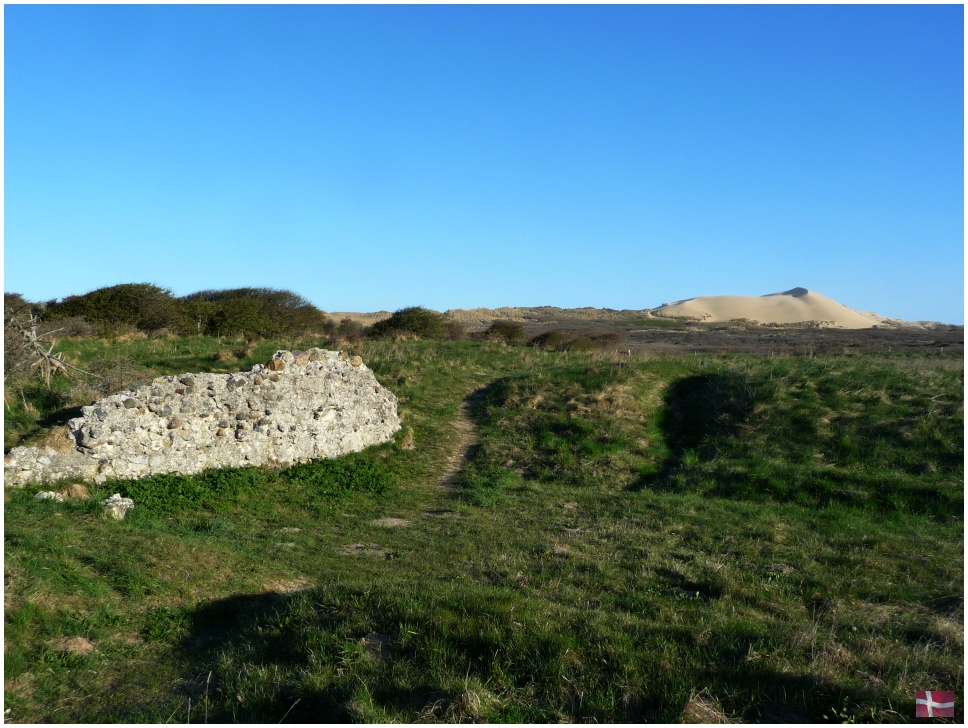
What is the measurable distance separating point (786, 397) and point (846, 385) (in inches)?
71.0

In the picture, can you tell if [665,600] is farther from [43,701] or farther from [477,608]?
[43,701]

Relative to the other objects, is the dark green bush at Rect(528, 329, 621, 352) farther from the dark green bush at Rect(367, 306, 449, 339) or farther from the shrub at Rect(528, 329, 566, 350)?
the dark green bush at Rect(367, 306, 449, 339)

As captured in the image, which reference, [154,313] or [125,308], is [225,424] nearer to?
[154,313]

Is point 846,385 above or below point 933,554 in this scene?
above

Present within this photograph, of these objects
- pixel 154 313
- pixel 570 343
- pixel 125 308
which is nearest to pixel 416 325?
pixel 570 343

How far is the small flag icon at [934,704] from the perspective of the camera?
4289mm

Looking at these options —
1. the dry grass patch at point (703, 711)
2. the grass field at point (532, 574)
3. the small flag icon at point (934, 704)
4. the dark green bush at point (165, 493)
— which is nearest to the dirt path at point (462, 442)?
the grass field at point (532, 574)

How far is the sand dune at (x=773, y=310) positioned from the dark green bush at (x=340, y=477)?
101 metres

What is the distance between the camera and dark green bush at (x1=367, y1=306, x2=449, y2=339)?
37219 mm

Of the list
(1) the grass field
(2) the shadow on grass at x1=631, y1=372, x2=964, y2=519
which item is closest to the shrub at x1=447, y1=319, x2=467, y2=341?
(2) the shadow on grass at x1=631, y1=372, x2=964, y2=519

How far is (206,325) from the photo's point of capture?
3088 centimetres

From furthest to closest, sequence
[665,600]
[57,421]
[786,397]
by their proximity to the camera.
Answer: [786,397] < [57,421] < [665,600]

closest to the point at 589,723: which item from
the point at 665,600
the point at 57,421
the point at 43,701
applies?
the point at 665,600

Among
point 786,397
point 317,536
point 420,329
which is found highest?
point 420,329
